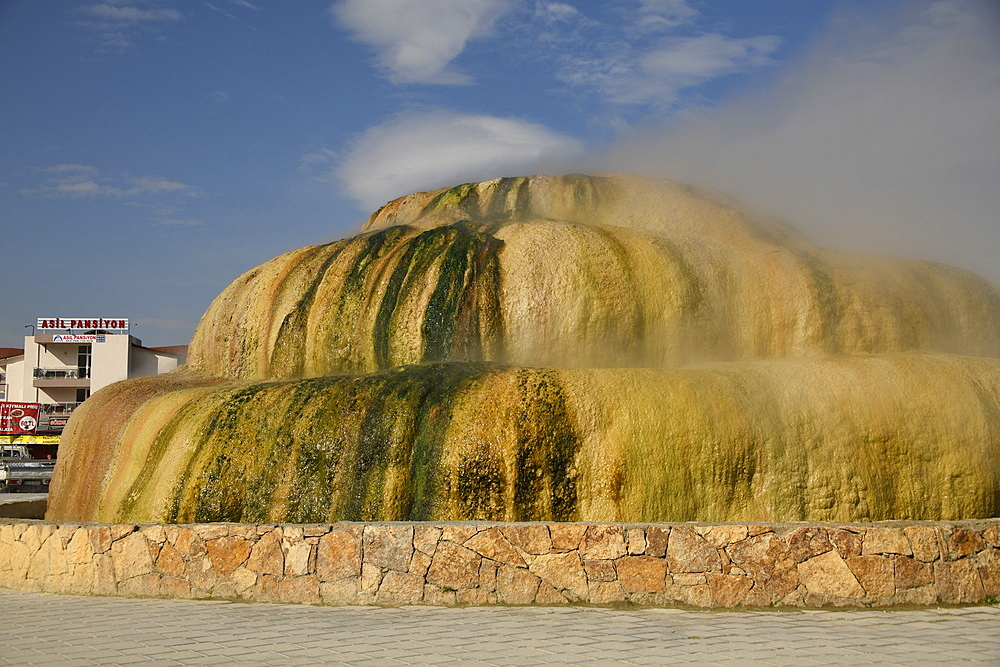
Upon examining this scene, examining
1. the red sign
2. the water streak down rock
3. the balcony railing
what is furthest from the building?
the water streak down rock

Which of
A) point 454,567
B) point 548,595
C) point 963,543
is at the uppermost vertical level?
point 963,543

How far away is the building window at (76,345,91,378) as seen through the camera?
191 feet

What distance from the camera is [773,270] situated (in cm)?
1184

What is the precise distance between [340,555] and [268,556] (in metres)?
0.67

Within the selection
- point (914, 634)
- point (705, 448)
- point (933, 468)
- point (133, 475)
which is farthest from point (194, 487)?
point (933, 468)

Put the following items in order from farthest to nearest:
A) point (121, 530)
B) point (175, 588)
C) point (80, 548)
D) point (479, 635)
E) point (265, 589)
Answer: point (80, 548) → point (121, 530) → point (175, 588) → point (265, 589) → point (479, 635)

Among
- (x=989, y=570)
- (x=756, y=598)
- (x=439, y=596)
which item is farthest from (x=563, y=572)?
(x=989, y=570)

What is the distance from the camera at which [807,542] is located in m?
7.84

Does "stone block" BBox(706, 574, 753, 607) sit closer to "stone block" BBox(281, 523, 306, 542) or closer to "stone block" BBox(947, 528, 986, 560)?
"stone block" BBox(947, 528, 986, 560)

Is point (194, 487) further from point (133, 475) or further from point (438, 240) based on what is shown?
point (438, 240)

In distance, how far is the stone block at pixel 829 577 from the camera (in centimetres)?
781

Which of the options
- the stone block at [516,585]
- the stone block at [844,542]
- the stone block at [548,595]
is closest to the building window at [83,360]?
the stone block at [516,585]

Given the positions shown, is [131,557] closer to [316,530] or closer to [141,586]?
[141,586]

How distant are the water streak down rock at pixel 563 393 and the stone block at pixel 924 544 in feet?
3.86
